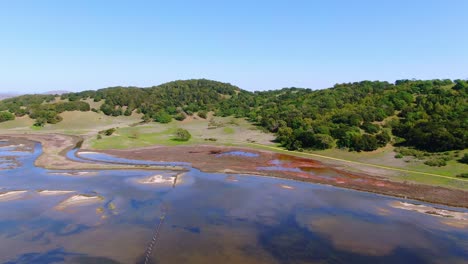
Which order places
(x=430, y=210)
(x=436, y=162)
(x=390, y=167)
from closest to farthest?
1. (x=430, y=210)
2. (x=436, y=162)
3. (x=390, y=167)

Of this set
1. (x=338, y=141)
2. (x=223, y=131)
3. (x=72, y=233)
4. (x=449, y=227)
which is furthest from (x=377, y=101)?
(x=72, y=233)

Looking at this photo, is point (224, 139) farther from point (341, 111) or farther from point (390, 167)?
point (390, 167)

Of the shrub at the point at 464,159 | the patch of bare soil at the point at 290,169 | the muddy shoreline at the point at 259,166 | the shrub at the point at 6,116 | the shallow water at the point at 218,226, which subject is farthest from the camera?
the shrub at the point at 6,116

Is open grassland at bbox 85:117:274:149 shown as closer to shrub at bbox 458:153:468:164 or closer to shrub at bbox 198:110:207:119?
shrub at bbox 198:110:207:119

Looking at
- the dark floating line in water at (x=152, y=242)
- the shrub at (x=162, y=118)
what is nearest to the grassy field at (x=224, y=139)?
the shrub at (x=162, y=118)

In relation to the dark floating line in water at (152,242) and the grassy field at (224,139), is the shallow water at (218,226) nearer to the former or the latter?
the dark floating line in water at (152,242)

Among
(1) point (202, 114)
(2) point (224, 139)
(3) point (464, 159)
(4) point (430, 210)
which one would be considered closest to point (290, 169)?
(4) point (430, 210)
